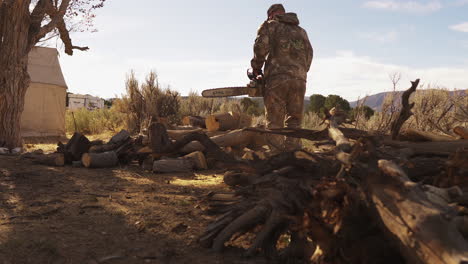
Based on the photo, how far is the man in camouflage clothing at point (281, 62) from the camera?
644 centimetres

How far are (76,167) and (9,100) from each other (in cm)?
257

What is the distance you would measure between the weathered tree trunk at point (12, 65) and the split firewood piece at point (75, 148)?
153 centimetres

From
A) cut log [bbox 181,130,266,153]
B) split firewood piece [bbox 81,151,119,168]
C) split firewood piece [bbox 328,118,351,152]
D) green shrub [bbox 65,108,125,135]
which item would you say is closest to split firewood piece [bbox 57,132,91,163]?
split firewood piece [bbox 81,151,119,168]

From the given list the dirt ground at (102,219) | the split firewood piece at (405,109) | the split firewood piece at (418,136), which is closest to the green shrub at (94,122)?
the dirt ground at (102,219)

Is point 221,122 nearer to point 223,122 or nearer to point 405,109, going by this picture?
point 223,122

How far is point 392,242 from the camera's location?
1876 millimetres

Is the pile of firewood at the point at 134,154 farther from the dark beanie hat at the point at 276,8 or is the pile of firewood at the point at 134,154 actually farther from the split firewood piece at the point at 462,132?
the split firewood piece at the point at 462,132

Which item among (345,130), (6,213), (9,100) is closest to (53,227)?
(6,213)

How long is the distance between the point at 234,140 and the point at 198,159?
1.18m

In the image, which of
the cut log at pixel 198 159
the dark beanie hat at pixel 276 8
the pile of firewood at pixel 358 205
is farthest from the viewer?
the dark beanie hat at pixel 276 8

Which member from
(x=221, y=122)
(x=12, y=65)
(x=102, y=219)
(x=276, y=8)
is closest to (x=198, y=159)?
(x=221, y=122)

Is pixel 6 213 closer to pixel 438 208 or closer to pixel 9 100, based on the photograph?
pixel 438 208

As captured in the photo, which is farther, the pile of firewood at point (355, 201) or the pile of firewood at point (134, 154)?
the pile of firewood at point (134, 154)

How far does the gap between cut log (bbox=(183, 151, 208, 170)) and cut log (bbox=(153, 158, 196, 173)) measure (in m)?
0.11
